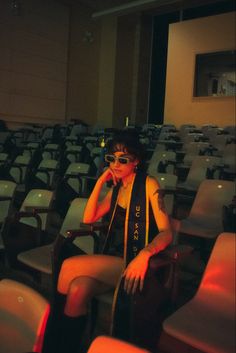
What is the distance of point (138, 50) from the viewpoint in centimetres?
1209

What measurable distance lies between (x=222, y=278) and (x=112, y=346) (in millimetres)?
861

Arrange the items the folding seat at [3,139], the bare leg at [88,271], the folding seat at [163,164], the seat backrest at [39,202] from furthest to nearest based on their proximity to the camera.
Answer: the folding seat at [3,139] → the folding seat at [163,164] → the seat backrest at [39,202] → the bare leg at [88,271]

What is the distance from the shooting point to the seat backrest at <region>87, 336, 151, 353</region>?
2.94 ft

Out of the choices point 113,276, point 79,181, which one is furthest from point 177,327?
point 79,181

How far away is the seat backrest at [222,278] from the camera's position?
1.63m

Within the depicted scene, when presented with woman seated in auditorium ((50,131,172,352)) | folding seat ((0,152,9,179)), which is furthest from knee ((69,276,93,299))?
folding seat ((0,152,9,179))

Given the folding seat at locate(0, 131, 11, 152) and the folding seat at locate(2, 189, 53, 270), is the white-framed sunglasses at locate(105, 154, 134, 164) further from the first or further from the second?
the folding seat at locate(0, 131, 11, 152)

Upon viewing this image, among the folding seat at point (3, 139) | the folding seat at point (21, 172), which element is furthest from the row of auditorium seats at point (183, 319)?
the folding seat at point (3, 139)

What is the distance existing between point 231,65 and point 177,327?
29.6 feet

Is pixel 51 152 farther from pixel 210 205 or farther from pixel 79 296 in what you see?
pixel 79 296

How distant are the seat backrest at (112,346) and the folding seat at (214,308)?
61 centimetres

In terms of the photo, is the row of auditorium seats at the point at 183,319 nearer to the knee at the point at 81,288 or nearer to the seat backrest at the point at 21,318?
the seat backrest at the point at 21,318

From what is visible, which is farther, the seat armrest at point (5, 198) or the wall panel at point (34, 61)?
the wall panel at point (34, 61)

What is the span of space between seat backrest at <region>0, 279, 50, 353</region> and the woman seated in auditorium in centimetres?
46
